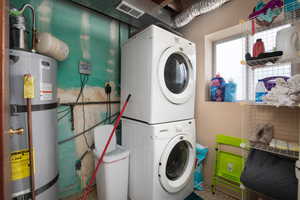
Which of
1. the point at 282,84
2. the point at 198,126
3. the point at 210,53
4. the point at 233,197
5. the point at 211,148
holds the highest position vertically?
the point at 210,53

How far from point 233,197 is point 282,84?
1.38 metres

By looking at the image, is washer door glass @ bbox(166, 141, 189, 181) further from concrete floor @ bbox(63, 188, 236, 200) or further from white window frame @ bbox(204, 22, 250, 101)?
white window frame @ bbox(204, 22, 250, 101)

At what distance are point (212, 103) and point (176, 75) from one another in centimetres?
69

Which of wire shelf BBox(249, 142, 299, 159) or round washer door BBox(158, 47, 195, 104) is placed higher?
round washer door BBox(158, 47, 195, 104)

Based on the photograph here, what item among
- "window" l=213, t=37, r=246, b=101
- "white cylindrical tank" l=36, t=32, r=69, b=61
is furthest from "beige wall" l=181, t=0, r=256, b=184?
"white cylindrical tank" l=36, t=32, r=69, b=61

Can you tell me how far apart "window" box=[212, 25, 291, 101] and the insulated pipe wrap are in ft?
1.60

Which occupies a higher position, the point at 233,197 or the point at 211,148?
the point at 211,148

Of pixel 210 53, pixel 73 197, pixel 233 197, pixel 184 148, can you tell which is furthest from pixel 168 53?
pixel 73 197

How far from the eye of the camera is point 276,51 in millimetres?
1021

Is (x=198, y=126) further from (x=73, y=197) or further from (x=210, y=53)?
(x=73, y=197)

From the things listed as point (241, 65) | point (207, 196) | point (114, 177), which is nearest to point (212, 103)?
point (241, 65)

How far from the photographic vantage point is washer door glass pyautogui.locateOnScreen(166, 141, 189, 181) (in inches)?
58.5

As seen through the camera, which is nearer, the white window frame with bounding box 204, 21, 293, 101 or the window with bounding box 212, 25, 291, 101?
the window with bounding box 212, 25, 291, 101

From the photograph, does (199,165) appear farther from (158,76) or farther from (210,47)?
(210,47)
